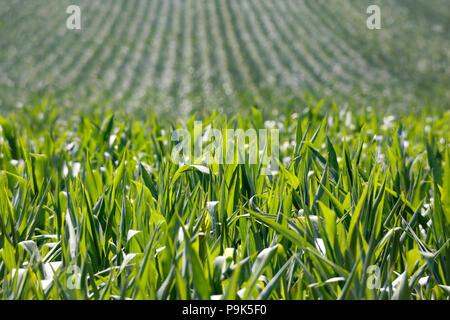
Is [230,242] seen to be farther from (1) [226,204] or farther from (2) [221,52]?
(2) [221,52]

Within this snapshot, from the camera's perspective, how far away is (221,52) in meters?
15.3

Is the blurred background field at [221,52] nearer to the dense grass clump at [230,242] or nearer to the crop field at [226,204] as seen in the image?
the crop field at [226,204]

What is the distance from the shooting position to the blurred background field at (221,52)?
10.3 m

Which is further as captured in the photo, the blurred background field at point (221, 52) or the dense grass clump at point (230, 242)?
the blurred background field at point (221, 52)

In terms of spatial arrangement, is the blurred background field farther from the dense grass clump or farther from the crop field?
the dense grass clump

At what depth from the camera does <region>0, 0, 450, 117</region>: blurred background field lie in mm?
10281

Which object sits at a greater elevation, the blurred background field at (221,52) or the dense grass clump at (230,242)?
the blurred background field at (221,52)

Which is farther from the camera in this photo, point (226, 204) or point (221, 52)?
point (221, 52)

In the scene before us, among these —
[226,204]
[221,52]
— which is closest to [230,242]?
[226,204]

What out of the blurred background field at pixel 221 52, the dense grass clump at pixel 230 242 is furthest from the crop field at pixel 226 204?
the blurred background field at pixel 221 52

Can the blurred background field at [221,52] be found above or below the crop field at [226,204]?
above

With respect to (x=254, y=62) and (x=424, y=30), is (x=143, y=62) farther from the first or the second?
(x=424, y=30)

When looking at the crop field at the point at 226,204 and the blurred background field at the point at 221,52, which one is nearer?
the crop field at the point at 226,204
